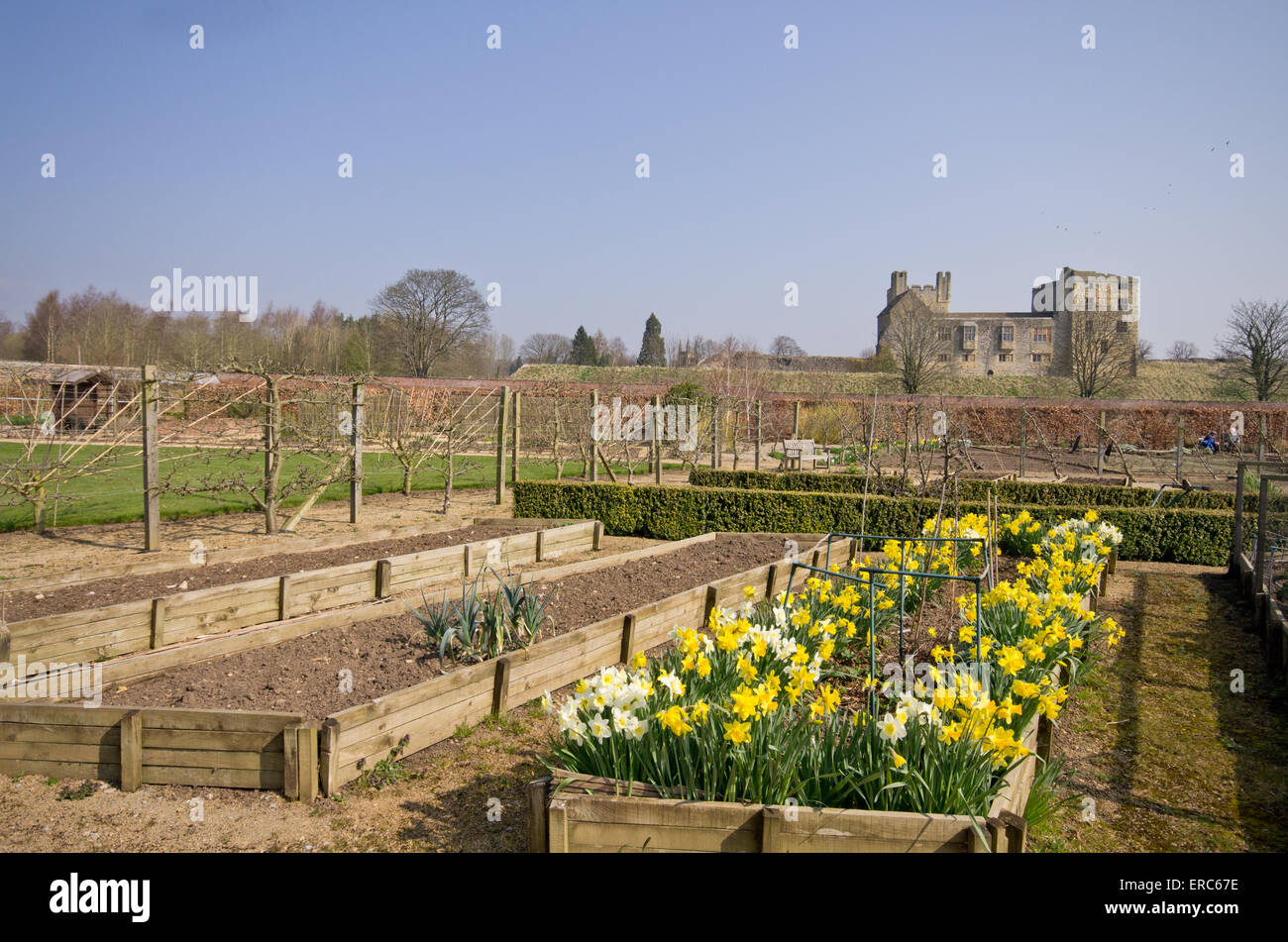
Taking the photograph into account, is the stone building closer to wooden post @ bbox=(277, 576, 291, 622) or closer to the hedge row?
the hedge row

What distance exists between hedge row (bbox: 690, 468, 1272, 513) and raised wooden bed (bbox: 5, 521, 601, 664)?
21.6ft

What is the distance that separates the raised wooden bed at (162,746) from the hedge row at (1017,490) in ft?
29.5

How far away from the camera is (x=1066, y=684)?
5.12m

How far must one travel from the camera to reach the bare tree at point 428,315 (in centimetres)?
4972

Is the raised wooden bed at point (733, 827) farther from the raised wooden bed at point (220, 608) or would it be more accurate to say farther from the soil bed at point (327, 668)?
the raised wooden bed at point (220, 608)

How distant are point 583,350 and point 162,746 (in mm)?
65042

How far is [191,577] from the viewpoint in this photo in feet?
23.9

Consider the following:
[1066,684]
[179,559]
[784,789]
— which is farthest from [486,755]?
[179,559]

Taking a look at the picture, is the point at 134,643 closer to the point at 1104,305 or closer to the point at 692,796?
the point at 692,796

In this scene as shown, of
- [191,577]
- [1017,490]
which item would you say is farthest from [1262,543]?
[191,577]

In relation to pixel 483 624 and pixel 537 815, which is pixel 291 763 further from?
pixel 483 624

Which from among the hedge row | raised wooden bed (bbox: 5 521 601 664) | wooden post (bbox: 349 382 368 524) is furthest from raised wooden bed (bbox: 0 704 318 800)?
the hedge row

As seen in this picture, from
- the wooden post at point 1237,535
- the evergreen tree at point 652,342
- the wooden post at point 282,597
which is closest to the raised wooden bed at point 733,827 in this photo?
the wooden post at point 282,597
